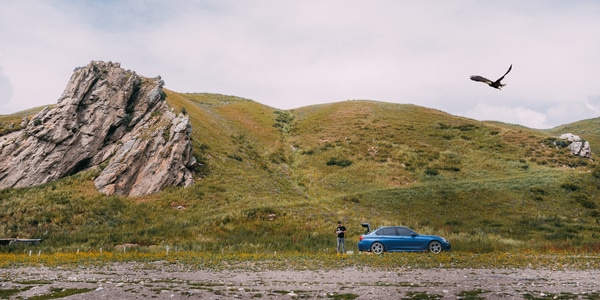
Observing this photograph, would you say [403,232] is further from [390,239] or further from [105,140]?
[105,140]

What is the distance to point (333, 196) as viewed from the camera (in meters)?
51.2

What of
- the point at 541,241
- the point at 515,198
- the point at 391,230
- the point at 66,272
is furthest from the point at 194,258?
the point at 515,198

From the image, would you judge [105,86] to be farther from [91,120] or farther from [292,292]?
[292,292]

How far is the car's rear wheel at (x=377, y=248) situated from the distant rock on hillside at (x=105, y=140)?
28694 mm

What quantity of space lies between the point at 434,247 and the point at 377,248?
3508 mm

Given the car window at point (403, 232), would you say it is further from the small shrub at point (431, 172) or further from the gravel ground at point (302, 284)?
the small shrub at point (431, 172)

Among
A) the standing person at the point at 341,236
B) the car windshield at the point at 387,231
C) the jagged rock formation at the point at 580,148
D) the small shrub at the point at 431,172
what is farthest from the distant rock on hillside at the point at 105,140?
the jagged rock formation at the point at 580,148

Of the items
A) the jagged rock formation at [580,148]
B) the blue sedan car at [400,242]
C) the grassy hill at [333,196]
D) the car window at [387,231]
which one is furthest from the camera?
the jagged rock formation at [580,148]

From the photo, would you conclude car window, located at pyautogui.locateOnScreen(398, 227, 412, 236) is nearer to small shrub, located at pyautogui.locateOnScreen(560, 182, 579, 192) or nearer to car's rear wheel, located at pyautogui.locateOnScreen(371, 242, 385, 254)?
car's rear wheel, located at pyautogui.locateOnScreen(371, 242, 385, 254)

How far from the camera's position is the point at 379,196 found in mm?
49625

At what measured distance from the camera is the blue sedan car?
82.6 feet

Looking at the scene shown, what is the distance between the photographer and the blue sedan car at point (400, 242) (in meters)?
25.2

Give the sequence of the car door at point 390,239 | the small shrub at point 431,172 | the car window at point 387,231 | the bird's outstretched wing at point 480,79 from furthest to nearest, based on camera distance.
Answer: the small shrub at point 431,172
the car window at point 387,231
the car door at point 390,239
the bird's outstretched wing at point 480,79

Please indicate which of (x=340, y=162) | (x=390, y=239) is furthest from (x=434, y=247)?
(x=340, y=162)
